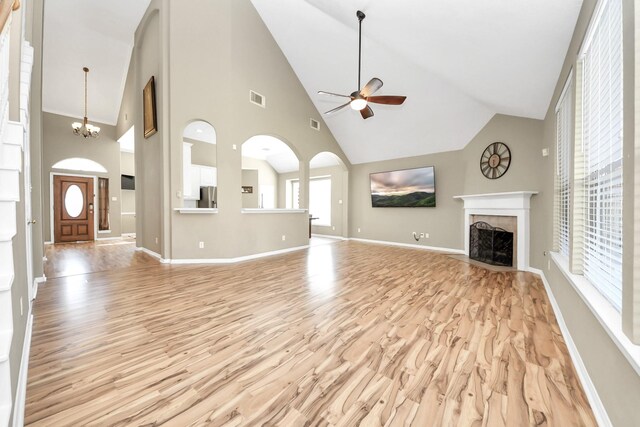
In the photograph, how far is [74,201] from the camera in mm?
7684

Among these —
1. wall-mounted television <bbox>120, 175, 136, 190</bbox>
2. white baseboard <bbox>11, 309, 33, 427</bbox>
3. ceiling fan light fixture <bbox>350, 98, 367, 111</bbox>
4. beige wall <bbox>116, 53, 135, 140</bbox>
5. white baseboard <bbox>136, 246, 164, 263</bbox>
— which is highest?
beige wall <bbox>116, 53, 135, 140</bbox>

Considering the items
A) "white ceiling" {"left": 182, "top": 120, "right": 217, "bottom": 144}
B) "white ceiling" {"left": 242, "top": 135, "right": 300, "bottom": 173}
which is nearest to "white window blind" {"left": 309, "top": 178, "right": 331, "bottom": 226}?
"white ceiling" {"left": 242, "top": 135, "right": 300, "bottom": 173}

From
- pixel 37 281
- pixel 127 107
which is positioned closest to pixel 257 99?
pixel 127 107

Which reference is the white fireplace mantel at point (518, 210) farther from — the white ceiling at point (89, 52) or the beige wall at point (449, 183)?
the white ceiling at point (89, 52)

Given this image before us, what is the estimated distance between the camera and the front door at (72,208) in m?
7.43

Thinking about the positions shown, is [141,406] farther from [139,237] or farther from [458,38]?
[139,237]

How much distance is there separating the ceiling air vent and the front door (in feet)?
20.9

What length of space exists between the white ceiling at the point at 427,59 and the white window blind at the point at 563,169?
37cm

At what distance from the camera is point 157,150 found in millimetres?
5004

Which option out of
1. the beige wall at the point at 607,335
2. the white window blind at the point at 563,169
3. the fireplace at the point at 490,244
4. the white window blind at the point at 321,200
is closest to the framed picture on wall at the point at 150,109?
the white window blind at the point at 321,200

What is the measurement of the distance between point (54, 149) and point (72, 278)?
19.4 ft

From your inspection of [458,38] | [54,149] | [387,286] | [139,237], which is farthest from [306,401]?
[54,149]

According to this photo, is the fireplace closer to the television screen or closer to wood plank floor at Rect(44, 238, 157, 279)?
the television screen

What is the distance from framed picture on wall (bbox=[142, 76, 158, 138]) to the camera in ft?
16.1
